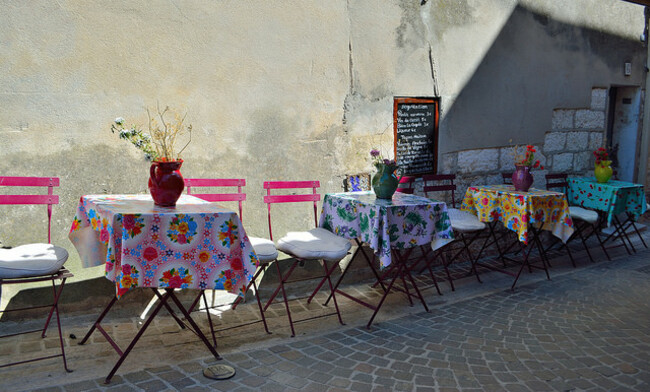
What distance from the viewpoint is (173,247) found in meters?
3.01

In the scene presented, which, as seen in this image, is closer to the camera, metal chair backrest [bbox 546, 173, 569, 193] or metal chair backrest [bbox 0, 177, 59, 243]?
metal chair backrest [bbox 0, 177, 59, 243]

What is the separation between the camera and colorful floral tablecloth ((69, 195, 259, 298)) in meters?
2.91

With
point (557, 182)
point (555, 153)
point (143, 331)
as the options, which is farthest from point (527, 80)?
point (143, 331)

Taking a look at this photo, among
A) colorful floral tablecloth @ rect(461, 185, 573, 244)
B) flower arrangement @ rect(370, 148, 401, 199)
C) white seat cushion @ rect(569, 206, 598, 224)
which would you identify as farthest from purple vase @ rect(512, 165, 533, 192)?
flower arrangement @ rect(370, 148, 401, 199)

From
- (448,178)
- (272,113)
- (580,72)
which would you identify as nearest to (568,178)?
(580,72)

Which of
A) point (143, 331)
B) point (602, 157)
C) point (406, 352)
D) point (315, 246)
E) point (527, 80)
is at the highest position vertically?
point (527, 80)

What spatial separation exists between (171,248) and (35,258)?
31.2 inches

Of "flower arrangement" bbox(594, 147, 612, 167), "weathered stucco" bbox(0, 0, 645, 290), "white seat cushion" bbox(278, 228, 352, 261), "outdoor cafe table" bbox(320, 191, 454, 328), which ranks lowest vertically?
"white seat cushion" bbox(278, 228, 352, 261)

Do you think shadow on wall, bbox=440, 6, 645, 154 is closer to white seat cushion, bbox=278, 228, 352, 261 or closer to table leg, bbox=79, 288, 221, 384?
white seat cushion, bbox=278, 228, 352, 261

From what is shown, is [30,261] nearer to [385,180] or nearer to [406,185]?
[385,180]

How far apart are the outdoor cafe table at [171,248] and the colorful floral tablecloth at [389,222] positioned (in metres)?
1.12

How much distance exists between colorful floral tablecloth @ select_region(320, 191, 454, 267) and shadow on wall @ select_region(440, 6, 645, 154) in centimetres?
169

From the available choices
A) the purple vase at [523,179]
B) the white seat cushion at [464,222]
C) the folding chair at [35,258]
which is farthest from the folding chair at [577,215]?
the folding chair at [35,258]

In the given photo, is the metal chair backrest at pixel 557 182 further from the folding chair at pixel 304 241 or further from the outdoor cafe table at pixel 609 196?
the folding chair at pixel 304 241
